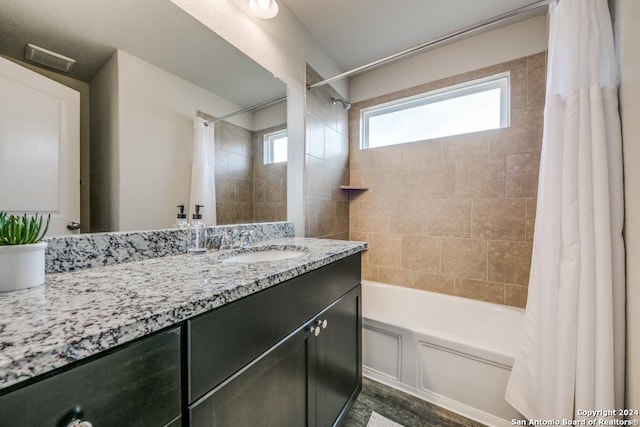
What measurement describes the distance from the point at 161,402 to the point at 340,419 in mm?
969

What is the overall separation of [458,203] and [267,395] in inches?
74.2

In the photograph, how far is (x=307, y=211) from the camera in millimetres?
1836

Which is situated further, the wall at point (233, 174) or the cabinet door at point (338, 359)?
the wall at point (233, 174)

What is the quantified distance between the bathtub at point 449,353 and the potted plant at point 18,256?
1510 millimetres

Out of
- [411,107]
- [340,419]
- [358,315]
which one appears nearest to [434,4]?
[411,107]

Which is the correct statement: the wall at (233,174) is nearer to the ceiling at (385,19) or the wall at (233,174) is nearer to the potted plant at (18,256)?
the potted plant at (18,256)

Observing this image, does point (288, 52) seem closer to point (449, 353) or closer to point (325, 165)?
point (325, 165)

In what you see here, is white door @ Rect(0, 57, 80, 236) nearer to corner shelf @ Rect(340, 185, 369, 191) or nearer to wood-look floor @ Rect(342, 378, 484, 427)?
wood-look floor @ Rect(342, 378, 484, 427)

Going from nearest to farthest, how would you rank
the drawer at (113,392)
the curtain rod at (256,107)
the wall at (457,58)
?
the drawer at (113,392), the curtain rod at (256,107), the wall at (457,58)

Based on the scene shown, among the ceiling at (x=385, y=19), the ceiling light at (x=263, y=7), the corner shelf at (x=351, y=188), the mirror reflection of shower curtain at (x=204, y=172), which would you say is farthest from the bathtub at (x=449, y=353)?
the ceiling at (x=385, y=19)

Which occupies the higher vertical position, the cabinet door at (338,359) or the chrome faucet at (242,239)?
the chrome faucet at (242,239)

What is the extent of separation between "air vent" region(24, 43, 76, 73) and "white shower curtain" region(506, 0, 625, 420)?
5.79 feet

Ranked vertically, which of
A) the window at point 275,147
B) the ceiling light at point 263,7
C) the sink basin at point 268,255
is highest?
the ceiling light at point 263,7

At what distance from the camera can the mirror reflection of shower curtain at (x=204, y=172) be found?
1.17 metres
